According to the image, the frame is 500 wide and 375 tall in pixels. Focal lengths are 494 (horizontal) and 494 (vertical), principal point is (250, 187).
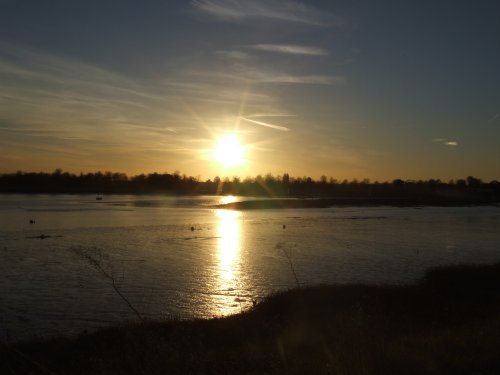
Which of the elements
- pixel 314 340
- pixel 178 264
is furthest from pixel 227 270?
pixel 314 340

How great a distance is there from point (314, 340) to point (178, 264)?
880 inches

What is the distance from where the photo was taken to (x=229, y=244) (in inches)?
2005

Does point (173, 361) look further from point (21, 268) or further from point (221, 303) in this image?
point (21, 268)

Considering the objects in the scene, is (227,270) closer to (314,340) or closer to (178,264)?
(178,264)

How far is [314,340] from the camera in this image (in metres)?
15.9

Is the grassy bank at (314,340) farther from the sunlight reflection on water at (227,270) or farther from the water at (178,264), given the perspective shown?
the water at (178,264)

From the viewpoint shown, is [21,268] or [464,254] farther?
[464,254]

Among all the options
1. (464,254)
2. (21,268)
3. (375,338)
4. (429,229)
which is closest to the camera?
(375,338)

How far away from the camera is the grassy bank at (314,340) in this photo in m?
11.2

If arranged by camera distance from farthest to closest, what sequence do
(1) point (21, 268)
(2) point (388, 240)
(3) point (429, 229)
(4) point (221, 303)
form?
(3) point (429, 229) → (2) point (388, 240) → (1) point (21, 268) → (4) point (221, 303)

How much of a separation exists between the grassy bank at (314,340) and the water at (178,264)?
3194mm

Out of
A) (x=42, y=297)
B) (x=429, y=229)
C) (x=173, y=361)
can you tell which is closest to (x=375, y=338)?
(x=173, y=361)

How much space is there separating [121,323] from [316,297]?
938 cm

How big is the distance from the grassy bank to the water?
319 cm
